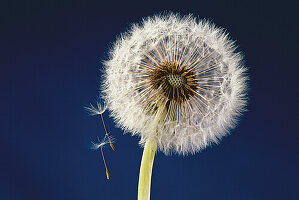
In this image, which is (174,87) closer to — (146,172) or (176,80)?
(176,80)

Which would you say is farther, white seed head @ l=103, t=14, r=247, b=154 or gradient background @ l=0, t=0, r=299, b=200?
→ gradient background @ l=0, t=0, r=299, b=200

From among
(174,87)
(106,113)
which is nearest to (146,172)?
(174,87)

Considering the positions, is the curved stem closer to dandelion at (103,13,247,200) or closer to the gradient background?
dandelion at (103,13,247,200)

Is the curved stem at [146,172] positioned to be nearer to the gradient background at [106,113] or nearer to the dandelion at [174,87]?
the dandelion at [174,87]

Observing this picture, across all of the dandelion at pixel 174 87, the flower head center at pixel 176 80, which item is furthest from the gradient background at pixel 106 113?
the flower head center at pixel 176 80

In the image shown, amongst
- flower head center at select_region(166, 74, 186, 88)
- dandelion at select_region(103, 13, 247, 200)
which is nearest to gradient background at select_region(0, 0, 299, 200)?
dandelion at select_region(103, 13, 247, 200)

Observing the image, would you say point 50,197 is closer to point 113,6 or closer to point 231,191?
point 231,191
